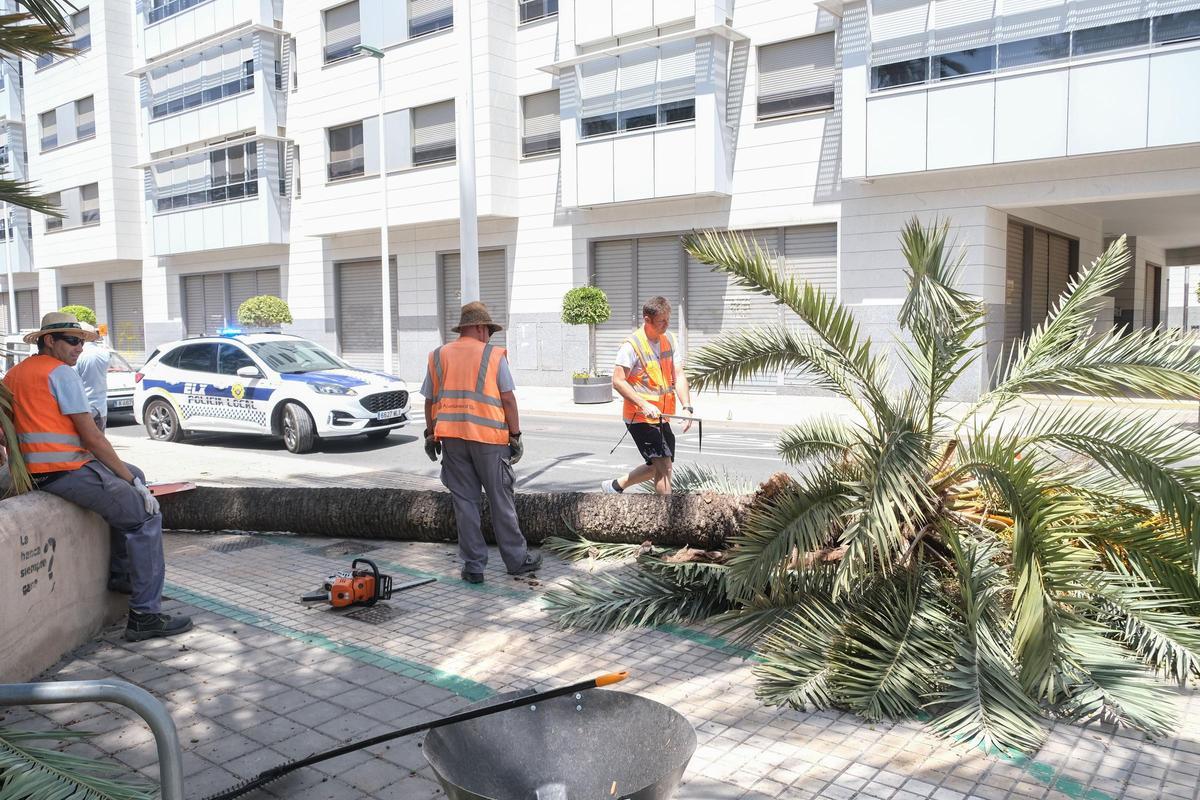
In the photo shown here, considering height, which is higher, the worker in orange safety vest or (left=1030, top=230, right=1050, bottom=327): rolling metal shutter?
(left=1030, top=230, right=1050, bottom=327): rolling metal shutter

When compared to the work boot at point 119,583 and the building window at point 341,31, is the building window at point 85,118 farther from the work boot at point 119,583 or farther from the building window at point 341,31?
the work boot at point 119,583

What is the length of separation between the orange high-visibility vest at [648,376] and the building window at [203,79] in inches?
1063

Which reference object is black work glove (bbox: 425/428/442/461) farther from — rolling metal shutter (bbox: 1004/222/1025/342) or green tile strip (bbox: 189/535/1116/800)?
rolling metal shutter (bbox: 1004/222/1025/342)

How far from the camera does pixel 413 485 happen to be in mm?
10367

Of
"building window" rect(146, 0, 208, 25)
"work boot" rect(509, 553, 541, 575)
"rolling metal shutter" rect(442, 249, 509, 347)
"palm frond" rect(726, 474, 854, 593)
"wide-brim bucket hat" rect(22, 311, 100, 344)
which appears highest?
"building window" rect(146, 0, 208, 25)

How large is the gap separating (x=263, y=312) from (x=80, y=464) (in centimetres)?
2309

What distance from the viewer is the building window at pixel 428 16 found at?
2469 cm

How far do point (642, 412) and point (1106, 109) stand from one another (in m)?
12.7

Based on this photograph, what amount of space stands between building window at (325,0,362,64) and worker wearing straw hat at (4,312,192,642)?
80.6 ft

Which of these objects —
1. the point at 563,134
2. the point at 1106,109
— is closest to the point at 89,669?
the point at 1106,109

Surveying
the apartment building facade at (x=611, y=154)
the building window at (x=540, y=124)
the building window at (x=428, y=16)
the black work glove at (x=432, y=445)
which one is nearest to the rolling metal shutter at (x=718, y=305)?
the apartment building facade at (x=611, y=154)

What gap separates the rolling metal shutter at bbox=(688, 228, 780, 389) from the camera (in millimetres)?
20406

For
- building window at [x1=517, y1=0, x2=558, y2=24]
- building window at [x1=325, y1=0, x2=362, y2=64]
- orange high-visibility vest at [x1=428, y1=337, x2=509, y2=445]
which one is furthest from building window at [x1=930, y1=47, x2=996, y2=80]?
building window at [x1=325, y1=0, x2=362, y2=64]

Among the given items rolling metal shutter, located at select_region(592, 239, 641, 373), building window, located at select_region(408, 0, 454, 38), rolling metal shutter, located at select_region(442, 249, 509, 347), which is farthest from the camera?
rolling metal shutter, located at select_region(442, 249, 509, 347)
